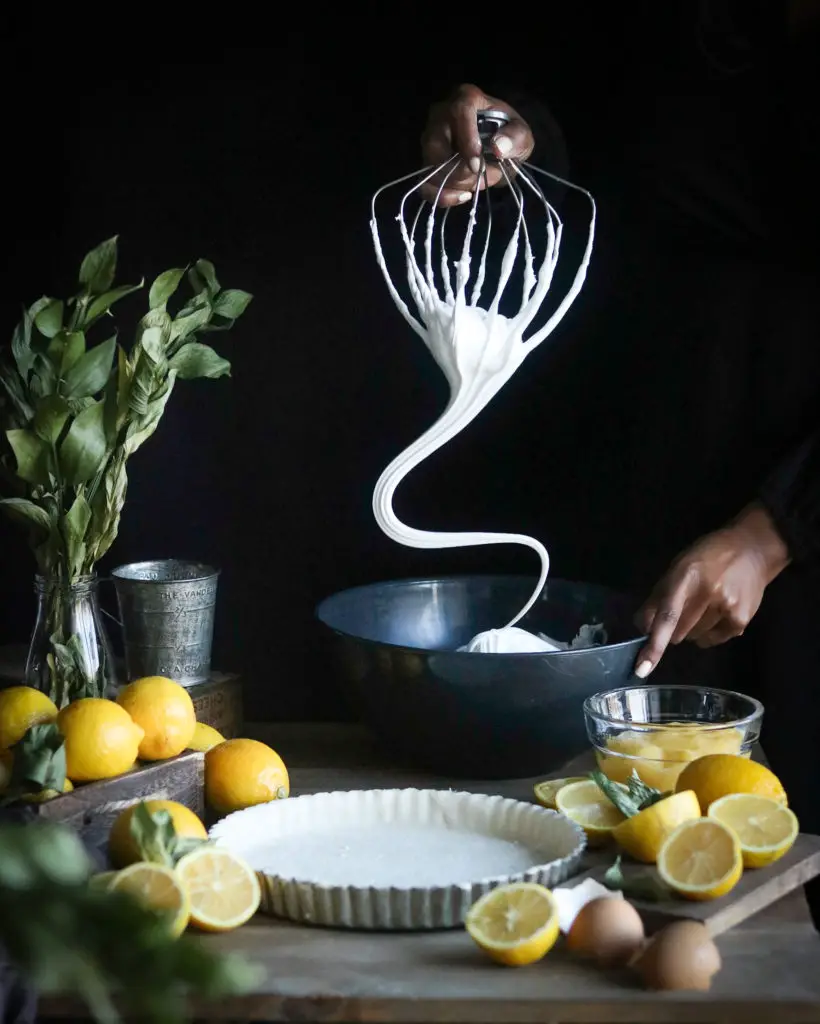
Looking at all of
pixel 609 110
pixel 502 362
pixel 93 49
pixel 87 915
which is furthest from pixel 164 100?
pixel 87 915

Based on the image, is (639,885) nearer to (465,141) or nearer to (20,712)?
(20,712)

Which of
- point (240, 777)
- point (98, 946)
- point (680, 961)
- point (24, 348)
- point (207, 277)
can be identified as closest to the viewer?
point (98, 946)

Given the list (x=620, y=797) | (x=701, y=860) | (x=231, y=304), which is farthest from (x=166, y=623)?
(x=701, y=860)

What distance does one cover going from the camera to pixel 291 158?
166cm

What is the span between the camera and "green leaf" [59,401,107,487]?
1.21 metres

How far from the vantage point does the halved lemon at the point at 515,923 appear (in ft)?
2.77

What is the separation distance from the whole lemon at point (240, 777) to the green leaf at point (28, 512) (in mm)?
288

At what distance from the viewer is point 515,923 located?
86 cm

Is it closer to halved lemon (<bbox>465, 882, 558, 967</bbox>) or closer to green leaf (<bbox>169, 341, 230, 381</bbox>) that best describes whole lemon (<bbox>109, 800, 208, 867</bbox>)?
halved lemon (<bbox>465, 882, 558, 967</bbox>)

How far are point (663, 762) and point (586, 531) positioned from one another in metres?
0.60

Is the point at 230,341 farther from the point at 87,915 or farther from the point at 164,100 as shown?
the point at 87,915

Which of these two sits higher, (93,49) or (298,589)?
(93,49)

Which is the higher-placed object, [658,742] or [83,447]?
[83,447]

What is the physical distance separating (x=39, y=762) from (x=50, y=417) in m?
0.36
